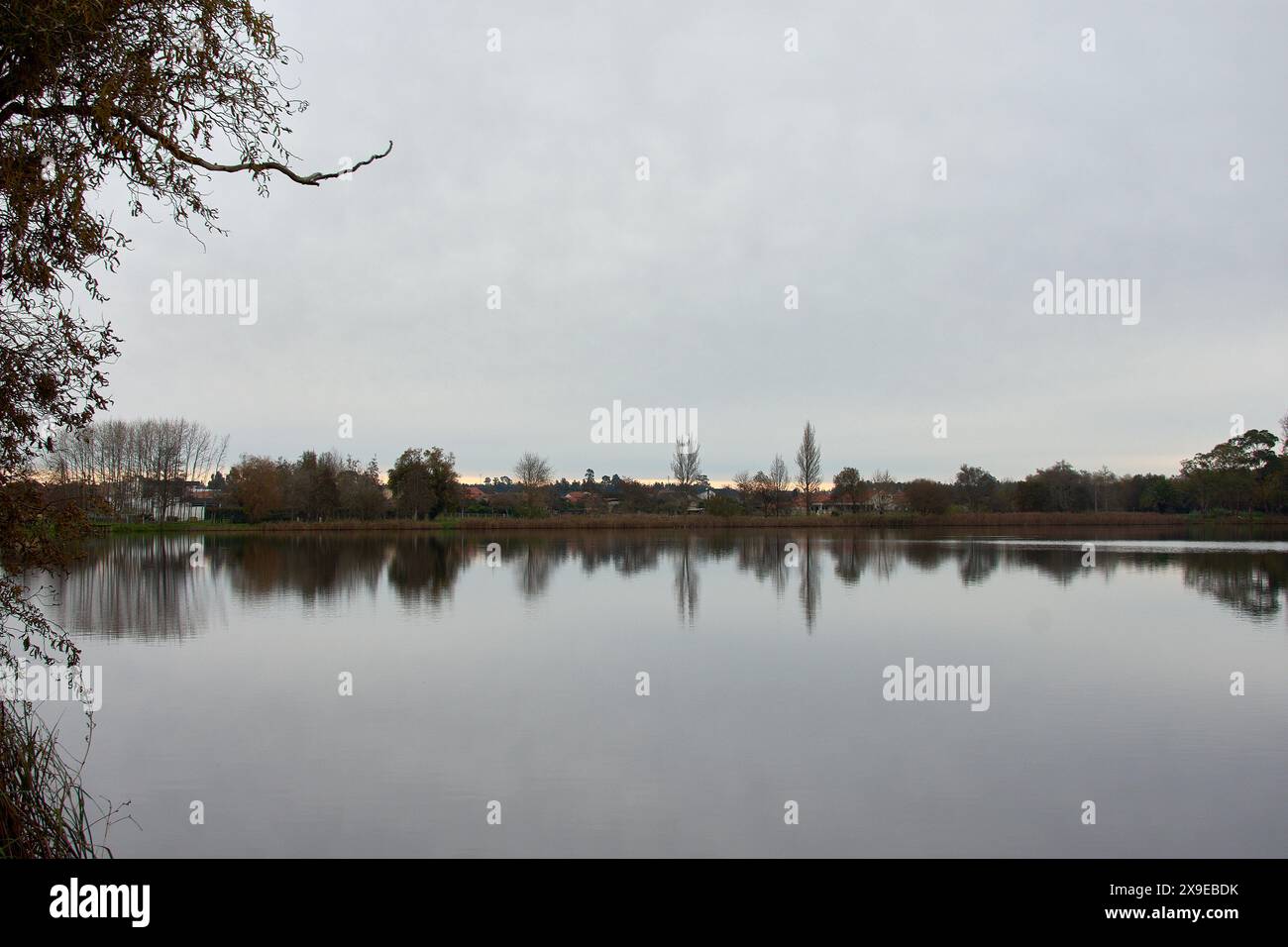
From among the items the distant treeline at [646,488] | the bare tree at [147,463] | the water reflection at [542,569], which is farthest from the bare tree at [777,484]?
the bare tree at [147,463]

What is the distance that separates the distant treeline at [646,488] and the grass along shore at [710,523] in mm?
1870

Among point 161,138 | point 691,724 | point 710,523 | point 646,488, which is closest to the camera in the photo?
point 161,138

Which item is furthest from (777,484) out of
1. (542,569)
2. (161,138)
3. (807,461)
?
(161,138)

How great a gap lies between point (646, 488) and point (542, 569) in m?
48.0

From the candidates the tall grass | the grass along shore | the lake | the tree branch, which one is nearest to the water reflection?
the lake

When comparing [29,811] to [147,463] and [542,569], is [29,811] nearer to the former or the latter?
[542,569]

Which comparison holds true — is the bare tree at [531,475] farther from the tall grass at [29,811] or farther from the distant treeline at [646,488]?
the tall grass at [29,811]

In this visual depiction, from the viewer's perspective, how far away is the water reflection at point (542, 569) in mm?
17578

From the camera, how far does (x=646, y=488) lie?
75375 mm

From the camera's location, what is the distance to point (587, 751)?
301 inches
